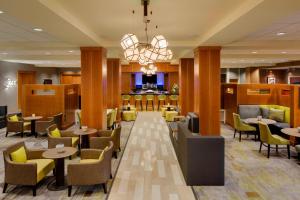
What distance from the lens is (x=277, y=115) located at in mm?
9992

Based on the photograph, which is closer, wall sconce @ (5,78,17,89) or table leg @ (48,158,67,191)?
table leg @ (48,158,67,191)

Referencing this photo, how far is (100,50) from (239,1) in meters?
5.04

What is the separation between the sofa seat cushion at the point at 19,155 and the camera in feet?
17.6

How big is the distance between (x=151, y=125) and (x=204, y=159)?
729 centimetres

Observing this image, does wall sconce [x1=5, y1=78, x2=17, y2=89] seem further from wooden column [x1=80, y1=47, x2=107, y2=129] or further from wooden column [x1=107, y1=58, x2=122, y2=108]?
wooden column [x1=80, y1=47, x2=107, y2=129]

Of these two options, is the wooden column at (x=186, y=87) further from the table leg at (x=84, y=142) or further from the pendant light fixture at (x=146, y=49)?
the pendant light fixture at (x=146, y=49)

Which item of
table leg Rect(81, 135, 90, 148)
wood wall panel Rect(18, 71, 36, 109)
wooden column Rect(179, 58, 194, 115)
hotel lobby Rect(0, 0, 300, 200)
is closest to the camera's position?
hotel lobby Rect(0, 0, 300, 200)

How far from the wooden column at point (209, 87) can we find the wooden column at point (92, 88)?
9.99 ft

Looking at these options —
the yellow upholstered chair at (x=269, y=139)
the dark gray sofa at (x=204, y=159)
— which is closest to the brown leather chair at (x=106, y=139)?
the dark gray sofa at (x=204, y=159)

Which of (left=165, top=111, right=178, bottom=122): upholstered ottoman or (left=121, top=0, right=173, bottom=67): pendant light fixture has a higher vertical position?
A: (left=121, top=0, right=173, bottom=67): pendant light fixture

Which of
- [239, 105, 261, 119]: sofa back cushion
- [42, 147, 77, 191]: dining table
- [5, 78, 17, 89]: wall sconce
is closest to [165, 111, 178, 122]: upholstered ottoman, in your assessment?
[239, 105, 261, 119]: sofa back cushion

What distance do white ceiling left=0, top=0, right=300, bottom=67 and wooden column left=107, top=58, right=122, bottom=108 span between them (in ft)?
16.1

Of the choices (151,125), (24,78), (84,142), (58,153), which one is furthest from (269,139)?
(24,78)

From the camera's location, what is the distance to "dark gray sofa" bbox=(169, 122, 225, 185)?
530 centimetres
